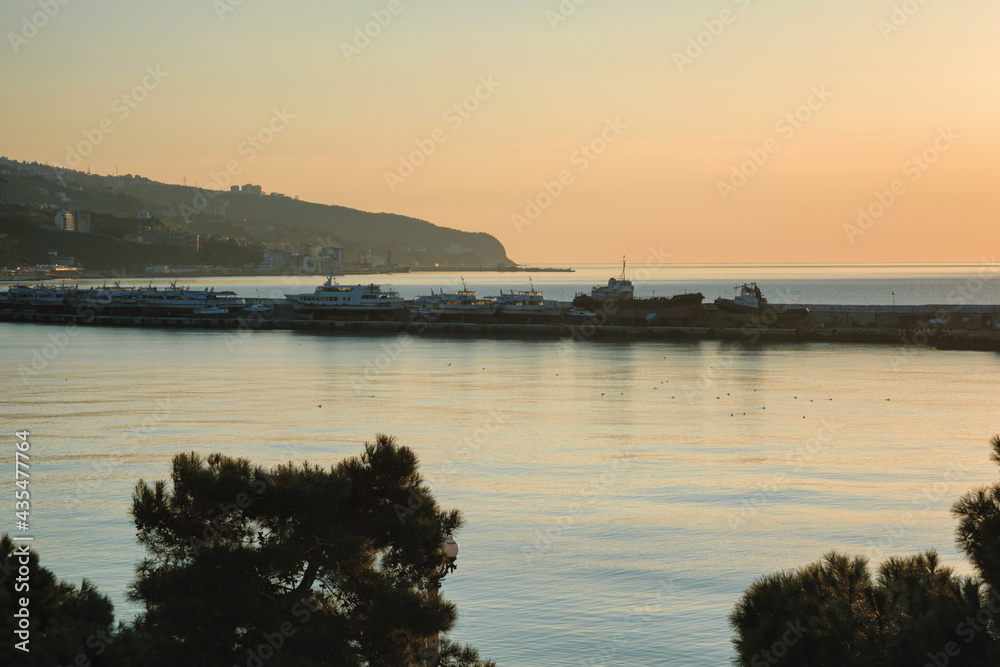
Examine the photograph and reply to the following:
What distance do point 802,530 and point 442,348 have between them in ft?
151

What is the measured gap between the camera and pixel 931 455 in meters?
27.4

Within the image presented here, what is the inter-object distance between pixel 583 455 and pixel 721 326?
1905 inches

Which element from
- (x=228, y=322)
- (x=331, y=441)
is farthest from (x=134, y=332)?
(x=331, y=441)

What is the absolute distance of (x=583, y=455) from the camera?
1062 inches

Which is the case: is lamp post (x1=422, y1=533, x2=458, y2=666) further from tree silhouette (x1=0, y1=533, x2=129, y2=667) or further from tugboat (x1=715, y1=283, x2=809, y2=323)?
tugboat (x1=715, y1=283, x2=809, y2=323)

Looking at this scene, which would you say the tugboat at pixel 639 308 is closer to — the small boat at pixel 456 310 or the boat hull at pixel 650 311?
the boat hull at pixel 650 311

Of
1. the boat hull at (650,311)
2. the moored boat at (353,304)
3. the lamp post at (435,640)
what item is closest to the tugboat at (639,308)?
the boat hull at (650,311)

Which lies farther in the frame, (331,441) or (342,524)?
(331,441)

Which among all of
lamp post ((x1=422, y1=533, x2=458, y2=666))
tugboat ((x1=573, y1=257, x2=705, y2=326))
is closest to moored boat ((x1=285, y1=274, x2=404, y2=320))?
tugboat ((x1=573, y1=257, x2=705, y2=326))

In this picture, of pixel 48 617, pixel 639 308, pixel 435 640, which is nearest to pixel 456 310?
pixel 639 308

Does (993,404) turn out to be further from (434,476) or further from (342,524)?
(342,524)

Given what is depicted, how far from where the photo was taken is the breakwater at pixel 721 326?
6612 centimetres

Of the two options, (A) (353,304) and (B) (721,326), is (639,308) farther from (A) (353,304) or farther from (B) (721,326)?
(A) (353,304)

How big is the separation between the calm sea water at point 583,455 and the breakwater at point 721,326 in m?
9.88
